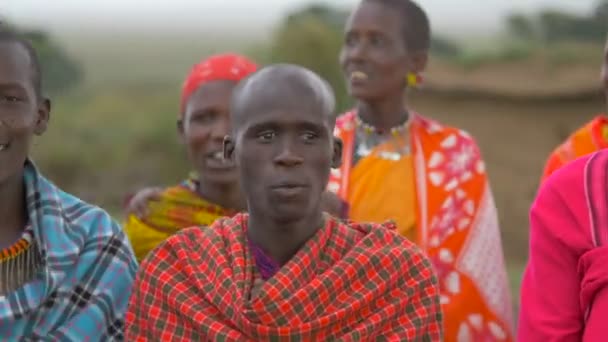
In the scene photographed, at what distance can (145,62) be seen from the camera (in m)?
54.3

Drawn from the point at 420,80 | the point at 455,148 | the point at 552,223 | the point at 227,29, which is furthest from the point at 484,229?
the point at 227,29

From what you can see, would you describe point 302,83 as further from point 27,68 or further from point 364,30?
point 364,30

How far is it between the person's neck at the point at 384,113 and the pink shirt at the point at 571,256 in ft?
6.73

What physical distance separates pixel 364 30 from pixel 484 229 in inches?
44.1

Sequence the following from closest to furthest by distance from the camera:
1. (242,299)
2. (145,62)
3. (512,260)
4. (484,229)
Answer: (242,299)
(484,229)
(512,260)
(145,62)

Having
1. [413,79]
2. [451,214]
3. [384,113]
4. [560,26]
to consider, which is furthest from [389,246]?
[560,26]

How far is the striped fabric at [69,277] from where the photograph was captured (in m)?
3.42

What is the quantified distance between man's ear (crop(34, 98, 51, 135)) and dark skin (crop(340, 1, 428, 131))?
2.07 m

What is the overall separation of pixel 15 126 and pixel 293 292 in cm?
101

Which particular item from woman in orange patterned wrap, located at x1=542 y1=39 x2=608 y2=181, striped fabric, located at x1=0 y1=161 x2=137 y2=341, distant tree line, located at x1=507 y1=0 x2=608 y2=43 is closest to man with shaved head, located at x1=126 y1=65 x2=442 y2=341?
striped fabric, located at x1=0 y1=161 x2=137 y2=341

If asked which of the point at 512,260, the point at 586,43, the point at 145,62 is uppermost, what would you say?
the point at 145,62

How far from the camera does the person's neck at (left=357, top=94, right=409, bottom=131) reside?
217 inches

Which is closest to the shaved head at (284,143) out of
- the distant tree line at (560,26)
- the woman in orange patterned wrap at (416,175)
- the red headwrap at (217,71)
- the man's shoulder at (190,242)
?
the man's shoulder at (190,242)

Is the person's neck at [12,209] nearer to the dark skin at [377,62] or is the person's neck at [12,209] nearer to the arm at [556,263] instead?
the arm at [556,263]
